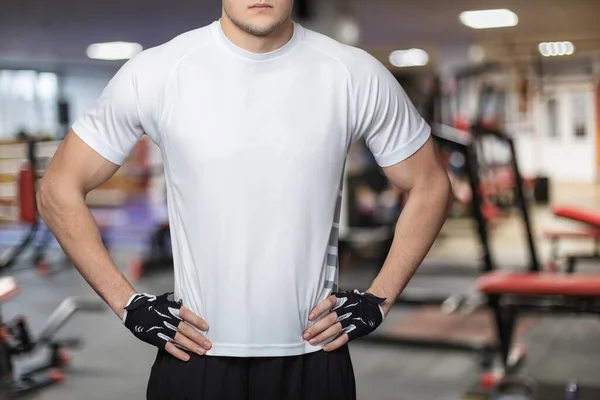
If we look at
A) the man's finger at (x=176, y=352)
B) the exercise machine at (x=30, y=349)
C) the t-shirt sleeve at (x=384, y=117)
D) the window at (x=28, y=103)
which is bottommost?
the exercise machine at (x=30, y=349)

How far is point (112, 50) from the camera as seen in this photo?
3707 millimetres

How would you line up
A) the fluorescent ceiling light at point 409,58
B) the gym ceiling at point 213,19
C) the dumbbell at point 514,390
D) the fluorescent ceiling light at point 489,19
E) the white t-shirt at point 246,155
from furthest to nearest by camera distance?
the fluorescent ceiling light at point 409,58 < the fluorescent ceiling light at point 489,19 < the gym ceiling at point 213,19 < the dumbbell at point 514,390 < the white t-shirt at point 246,155

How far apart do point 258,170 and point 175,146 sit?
0.15 m

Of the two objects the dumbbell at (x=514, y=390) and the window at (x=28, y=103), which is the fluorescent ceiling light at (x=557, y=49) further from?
the window at (x=28, y=103)

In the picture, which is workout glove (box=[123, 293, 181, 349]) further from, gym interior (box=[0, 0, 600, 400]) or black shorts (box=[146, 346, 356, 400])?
gym interior (box=[0, 0, 600, 400])

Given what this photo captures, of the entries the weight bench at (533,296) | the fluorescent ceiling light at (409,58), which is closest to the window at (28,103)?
the weight bench at (533,296)

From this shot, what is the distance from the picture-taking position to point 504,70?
20.5 ft

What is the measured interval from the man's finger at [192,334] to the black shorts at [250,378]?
1.3 inches

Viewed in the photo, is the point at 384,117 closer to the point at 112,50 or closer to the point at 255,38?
the point at 255,38

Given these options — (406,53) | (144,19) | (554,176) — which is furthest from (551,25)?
(144,19)

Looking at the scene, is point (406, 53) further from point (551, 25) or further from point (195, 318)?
point (195, 318)

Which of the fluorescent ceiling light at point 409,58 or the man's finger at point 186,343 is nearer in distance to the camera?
the man's finger at point 186,343

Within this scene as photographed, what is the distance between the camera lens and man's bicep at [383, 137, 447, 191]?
163 centimetres

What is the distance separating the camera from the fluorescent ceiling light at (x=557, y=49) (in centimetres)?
577
